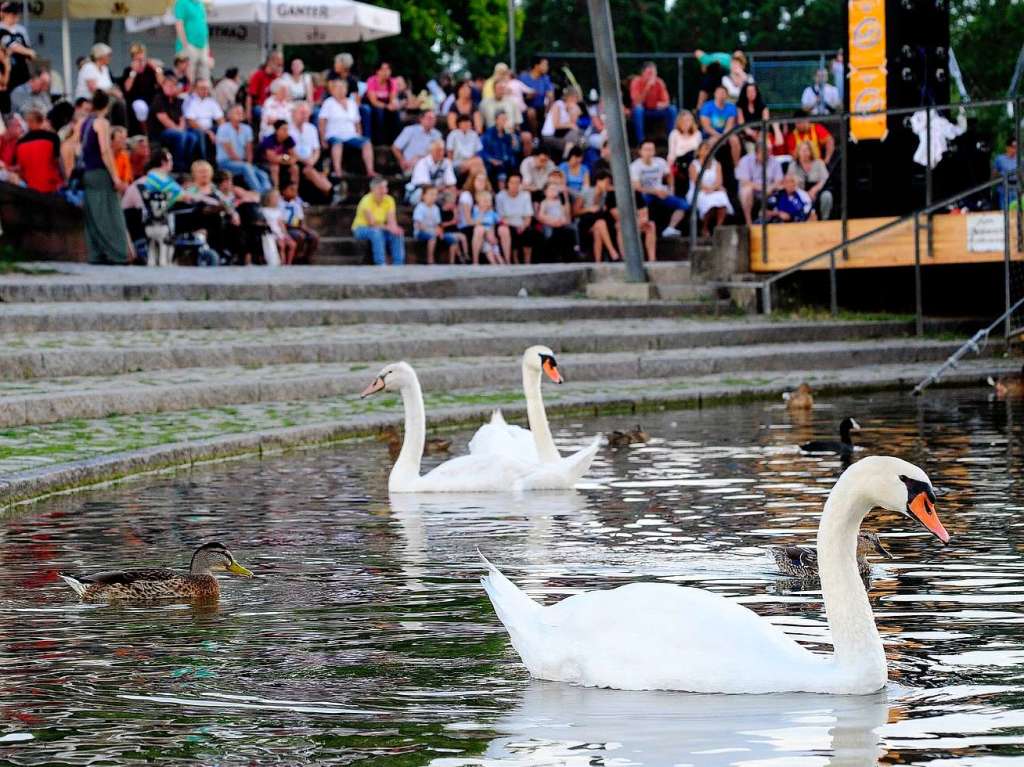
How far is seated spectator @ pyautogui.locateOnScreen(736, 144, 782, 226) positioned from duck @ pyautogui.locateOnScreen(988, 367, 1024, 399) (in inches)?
315

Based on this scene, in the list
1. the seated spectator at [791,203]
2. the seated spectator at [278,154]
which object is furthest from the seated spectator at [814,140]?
the seated spectator at [278,154]

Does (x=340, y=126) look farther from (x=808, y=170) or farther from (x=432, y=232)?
(x=808, y=170)

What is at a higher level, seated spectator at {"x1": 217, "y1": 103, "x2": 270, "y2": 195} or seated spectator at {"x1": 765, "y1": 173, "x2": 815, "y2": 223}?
seated spectator at {"x1": 217, "y1": 103, "x2": 270, "y2": 195}

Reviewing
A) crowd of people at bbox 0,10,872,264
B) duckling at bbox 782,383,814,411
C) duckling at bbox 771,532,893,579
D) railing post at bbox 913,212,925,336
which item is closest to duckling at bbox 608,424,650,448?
duckling at bbox 782,383,814,411

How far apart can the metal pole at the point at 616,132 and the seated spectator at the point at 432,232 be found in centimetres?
353

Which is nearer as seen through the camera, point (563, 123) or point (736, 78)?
point (563, 123)

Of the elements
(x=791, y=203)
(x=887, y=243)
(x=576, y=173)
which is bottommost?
(x=887, y=243)

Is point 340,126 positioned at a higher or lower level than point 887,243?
higher

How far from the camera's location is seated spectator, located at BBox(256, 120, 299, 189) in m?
27.8

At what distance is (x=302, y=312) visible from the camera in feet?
70.9

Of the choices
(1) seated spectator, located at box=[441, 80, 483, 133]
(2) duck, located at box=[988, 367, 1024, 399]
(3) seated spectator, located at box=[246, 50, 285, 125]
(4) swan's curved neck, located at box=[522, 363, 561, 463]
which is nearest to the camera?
(4) swan's curved neck, located at box=[522, 363, 561, 463]

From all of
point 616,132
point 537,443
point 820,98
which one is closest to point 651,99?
point 820,98

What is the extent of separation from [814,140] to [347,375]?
10.8 m

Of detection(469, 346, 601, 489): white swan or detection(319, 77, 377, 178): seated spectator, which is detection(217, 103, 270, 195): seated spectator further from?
detection(469, 346, 601, 489): white swan
